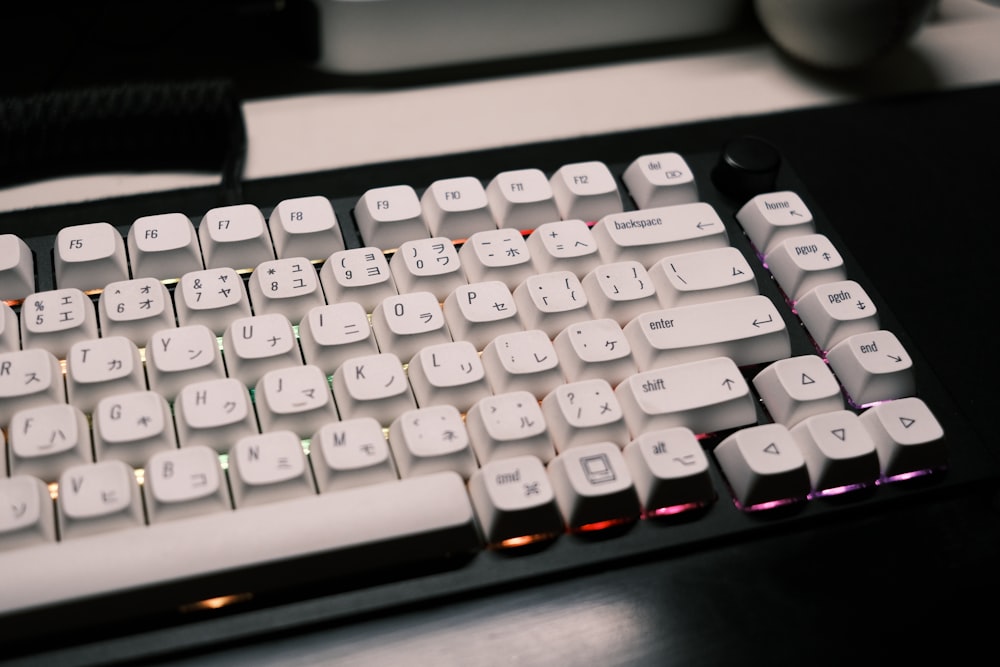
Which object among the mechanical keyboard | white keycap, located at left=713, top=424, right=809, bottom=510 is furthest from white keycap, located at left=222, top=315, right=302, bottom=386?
white keycap, located at left=713, top=424, right=809, bottom=510

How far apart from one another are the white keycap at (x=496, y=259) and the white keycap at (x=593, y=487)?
0.35 feet

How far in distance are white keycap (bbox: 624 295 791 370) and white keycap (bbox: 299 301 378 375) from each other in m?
0.13

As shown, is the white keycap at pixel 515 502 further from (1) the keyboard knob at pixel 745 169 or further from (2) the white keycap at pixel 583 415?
(1) the keyboard knob at pixel 745 169

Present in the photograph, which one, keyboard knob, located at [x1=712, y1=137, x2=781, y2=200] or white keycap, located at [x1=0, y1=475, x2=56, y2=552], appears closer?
white keycap, located at [x1=0, y1=475, x2=56, y2=552]

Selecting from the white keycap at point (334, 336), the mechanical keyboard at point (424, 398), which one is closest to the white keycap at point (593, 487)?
the mechanical keyboard at point (424, 398)

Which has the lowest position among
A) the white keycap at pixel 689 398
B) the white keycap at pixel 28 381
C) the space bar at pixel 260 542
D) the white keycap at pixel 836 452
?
the white keycap at pixel 836 452

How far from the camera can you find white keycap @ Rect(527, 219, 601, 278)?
1.57 ft

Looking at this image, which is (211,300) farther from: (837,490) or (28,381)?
(837,490)

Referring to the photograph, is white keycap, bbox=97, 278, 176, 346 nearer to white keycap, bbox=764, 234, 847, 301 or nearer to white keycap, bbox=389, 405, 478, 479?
white keycap, bbox=389, 405, 478, 479

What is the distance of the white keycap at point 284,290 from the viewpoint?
443 millimetres

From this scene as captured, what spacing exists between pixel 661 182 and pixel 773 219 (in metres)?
0.06

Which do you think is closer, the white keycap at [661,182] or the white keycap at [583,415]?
the white keycap at [583,415]

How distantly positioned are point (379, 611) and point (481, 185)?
0.78ft

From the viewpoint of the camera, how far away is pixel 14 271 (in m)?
0.44
